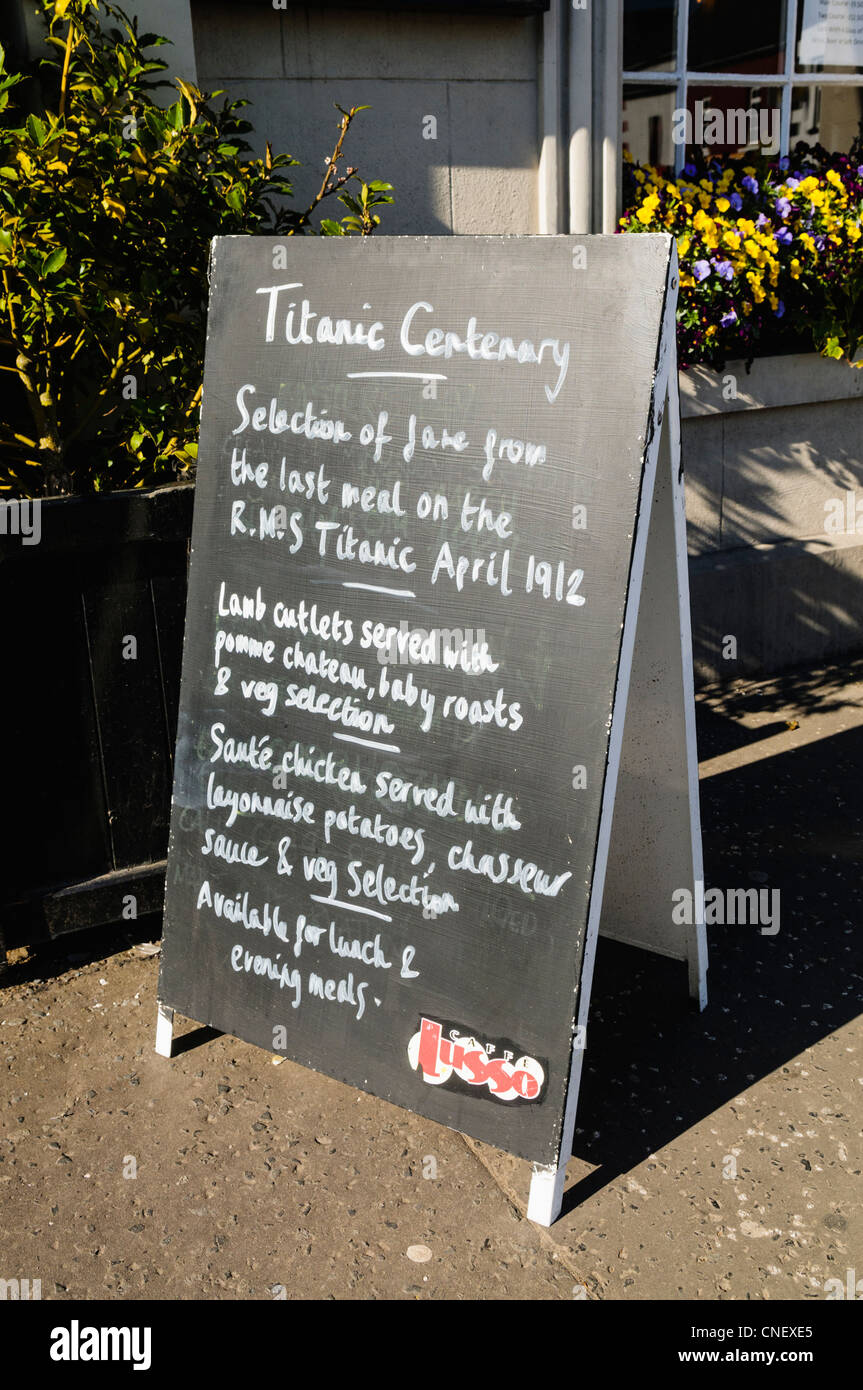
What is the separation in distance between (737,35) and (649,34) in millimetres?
532

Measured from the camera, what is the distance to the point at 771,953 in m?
3.37

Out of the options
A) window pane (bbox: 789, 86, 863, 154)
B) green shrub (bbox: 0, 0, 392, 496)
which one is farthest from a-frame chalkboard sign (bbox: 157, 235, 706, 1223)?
window pane (bbox: 789, 86, 863, 154)

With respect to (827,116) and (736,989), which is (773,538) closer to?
(827,116)

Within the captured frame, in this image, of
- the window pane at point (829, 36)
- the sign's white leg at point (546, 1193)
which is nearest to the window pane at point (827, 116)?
the window pane at point (829, 36)

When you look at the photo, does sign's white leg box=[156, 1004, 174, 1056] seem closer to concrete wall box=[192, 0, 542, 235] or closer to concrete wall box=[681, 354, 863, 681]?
concrete wall box=[192, 0, 542, 235]

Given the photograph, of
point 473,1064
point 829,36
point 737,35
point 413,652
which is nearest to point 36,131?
point 413,652

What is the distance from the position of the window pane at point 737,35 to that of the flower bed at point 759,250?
0.46 m

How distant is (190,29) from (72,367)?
1256 millimetres

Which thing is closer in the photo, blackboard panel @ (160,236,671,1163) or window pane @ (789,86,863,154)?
blackboard panel @ (160,236,671,1163)

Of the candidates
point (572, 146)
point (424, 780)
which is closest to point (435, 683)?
point (424, 780)

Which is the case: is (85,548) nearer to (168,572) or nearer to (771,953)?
(168,572)

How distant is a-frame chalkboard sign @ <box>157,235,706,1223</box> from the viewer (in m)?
2.30

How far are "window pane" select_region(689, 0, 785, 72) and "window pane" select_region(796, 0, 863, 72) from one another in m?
0.12

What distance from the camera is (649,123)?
524 cm
